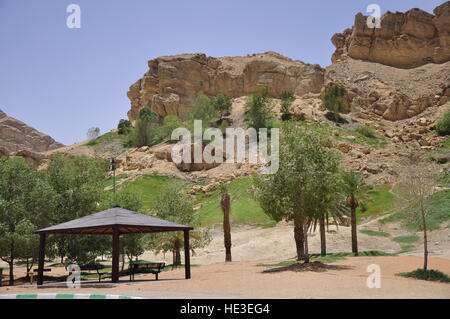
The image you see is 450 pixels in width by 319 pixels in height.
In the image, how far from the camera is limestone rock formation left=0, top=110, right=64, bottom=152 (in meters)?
182

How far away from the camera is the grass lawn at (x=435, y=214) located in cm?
4059

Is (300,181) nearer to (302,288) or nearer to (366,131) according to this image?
(302,288)

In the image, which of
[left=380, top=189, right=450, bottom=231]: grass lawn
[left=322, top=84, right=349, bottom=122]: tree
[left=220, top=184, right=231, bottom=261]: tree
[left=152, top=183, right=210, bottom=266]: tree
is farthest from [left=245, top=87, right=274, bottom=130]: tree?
[left=220, top=184, right=231, bottom=261]: tree

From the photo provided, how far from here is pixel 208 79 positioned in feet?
402

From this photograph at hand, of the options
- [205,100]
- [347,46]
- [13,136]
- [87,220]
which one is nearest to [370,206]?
[87,220]

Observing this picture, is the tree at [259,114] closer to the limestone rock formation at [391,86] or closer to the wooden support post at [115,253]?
the limestone rock formation at [391,86]

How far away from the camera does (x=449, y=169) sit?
57.4m

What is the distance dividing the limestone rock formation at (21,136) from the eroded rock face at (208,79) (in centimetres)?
8241

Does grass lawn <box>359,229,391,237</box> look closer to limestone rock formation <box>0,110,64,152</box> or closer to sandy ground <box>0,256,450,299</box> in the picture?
sandy ground <box>0,256,450,299</box>

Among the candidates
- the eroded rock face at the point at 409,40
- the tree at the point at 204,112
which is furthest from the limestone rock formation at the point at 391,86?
the tree at the point at 204,112

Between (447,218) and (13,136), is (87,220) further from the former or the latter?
(13,136)

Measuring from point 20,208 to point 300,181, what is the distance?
16.4 m

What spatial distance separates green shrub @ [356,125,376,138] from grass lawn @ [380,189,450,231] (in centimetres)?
3859
